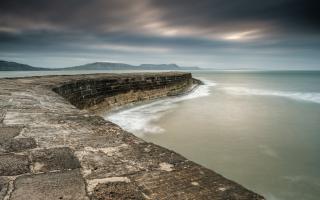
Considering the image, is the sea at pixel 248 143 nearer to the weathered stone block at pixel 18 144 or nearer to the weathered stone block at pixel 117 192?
the weathered stone block at pixel 117 192

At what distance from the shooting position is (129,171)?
1.97m

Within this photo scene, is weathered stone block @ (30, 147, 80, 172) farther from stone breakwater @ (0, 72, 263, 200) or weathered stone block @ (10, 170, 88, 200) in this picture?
weathered stone block @ (10, 170, 88, 200)

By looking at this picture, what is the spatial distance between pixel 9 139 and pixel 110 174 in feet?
4.22

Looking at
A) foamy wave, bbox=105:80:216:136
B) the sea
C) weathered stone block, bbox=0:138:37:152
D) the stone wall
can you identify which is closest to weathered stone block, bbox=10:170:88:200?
weathered stone block, bbox=0:138:37:152

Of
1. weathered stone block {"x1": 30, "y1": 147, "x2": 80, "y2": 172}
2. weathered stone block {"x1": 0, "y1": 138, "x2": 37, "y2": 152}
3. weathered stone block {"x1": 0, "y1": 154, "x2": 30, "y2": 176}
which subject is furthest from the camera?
weathered stone block {"x1": 0, "y1": 138, "x2": 37, "y2": 152}

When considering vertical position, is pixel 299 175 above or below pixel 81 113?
below

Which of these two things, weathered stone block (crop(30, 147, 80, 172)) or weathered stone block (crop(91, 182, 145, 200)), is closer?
weathered stone block (crop(91, 182, 145, 200))

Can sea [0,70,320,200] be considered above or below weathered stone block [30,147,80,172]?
below

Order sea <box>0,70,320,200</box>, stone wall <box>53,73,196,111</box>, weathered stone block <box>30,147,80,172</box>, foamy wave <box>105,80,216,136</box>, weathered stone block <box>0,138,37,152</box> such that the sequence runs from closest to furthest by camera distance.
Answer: weathered stone block <box>30,147,80,172</box> < weathered stone block <box>0,138,37,152</box> < sea <box>0,70,320,200</box> < foamy wave <box>105,80,216,136</box> < stone wall <box>53,73,196,111</box>

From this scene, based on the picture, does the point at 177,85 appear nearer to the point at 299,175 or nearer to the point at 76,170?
the point at 299,175

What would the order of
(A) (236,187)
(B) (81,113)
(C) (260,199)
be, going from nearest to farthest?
(C) (260,199)
(A) (236,187)
(B) (81,113)

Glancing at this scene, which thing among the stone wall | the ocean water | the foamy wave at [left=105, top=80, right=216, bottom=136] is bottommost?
the ocean water

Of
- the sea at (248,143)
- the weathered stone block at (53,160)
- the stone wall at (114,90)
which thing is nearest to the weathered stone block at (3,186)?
the weathered stone block at (53,160)

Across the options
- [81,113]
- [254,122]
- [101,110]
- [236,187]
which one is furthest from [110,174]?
[101,110]
